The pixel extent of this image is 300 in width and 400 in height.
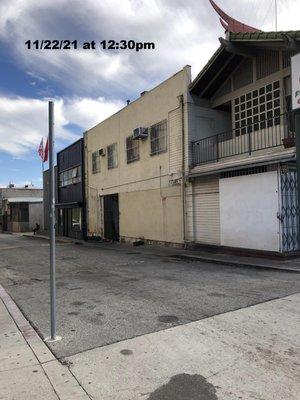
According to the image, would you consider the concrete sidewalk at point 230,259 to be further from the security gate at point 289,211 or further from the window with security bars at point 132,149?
the window with security bars at point 132,149

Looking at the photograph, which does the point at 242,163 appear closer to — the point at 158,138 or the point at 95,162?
the point at 158,138

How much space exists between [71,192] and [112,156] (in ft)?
25.4

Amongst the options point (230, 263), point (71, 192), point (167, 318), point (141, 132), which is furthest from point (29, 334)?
point (71, 192)

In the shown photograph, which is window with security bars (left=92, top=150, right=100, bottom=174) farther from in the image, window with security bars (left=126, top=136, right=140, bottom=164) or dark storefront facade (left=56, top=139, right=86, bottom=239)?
window with security bars (left=126, top=136, right=140, bottom=164)

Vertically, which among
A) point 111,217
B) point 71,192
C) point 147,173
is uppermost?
point 147,173

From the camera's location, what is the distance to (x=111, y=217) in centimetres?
2472

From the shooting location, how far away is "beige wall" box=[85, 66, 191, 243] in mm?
17625

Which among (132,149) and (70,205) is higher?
(132,149)

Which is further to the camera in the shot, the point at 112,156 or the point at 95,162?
the point at 95,162

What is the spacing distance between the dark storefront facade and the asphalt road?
15.3m

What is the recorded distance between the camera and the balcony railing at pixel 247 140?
1329 cm

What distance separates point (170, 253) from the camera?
15898 mm

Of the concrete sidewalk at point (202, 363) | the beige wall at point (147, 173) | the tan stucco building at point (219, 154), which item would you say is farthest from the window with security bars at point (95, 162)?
the concrete sidewalk at point (202, 363)

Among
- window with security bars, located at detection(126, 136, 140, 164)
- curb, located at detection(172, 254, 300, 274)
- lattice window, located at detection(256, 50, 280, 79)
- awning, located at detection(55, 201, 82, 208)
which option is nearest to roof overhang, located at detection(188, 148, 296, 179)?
curb, located at detection(172, 254, 300, 274)
